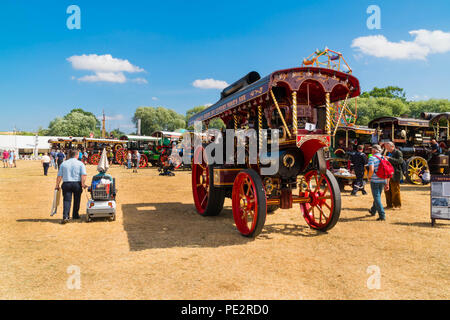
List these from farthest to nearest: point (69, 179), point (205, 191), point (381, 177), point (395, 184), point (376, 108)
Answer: point (376, 108) < point (395, 184) < point (205, 191) < point (381, 177) < point (69, 179)

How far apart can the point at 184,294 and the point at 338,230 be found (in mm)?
3646

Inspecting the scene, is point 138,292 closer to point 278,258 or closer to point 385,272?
point 278,258

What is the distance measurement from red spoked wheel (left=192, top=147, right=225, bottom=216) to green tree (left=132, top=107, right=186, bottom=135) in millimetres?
62302

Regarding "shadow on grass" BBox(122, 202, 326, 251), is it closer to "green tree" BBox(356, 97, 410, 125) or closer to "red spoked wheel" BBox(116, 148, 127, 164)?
"red spoked wheel" BBox(116, 148, 127, 164)

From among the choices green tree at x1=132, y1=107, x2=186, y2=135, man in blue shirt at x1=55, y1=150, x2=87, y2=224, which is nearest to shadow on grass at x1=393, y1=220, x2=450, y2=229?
man in blue shirt at x1=55, y1=150, x2=87, y2=224

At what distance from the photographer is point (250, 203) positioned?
16.9ft

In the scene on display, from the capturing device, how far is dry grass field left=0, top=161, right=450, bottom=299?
3.26 metres

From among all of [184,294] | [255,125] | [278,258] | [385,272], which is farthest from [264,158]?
[184,294]

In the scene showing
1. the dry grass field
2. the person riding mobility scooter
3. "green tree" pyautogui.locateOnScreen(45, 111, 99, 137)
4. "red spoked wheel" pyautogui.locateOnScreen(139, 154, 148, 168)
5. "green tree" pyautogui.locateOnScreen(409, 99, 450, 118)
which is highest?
"green tree" pyautogui.locateOnScreen(409, 99, 450, 118)

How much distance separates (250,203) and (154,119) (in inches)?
2629

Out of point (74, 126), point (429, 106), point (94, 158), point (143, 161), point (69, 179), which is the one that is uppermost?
point (429, 106)

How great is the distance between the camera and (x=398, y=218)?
22.2 feet

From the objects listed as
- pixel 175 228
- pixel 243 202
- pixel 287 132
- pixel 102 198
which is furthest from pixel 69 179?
pixel 287 132

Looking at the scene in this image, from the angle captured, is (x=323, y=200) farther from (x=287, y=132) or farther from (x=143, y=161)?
(x=143, y=161)
